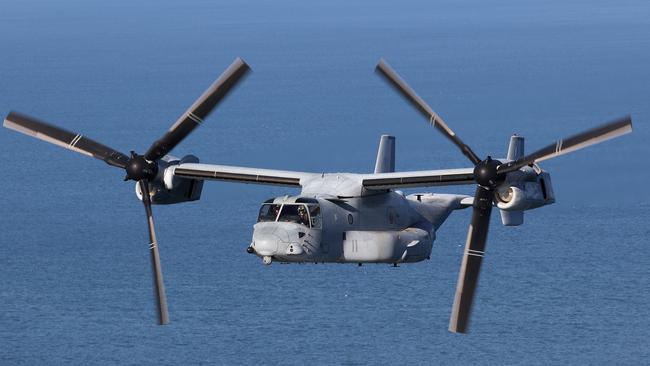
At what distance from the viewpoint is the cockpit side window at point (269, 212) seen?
9538cm

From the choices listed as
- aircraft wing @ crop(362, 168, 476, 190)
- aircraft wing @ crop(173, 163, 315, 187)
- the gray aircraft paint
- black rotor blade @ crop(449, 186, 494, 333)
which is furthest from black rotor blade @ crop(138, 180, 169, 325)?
black rotor blade @ crop(449, 186, 494, 333)

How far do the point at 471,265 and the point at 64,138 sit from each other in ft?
89.7

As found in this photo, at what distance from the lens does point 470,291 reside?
94.8m

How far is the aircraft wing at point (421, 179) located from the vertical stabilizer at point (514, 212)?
11.1 meters

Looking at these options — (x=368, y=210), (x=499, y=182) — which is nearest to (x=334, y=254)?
(x=368, y=210)

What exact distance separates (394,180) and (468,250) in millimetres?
6664

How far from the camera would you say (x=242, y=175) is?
102062mm

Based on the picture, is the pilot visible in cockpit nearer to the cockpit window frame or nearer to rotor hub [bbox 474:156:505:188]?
the cockpit window frame

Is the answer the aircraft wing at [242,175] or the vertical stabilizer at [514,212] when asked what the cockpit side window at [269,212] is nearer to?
the aircraft wing at [242,175]

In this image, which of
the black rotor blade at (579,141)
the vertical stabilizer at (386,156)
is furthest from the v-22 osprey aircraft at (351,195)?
the vertical stabilizer at (386,156)

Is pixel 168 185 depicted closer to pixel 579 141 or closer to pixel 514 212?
pixel 514 212

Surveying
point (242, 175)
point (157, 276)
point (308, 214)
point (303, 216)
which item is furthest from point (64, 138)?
point (308, 214)

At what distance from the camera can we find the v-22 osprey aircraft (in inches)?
3634

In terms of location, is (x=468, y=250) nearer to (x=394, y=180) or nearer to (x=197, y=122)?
(x=394, y=180)
